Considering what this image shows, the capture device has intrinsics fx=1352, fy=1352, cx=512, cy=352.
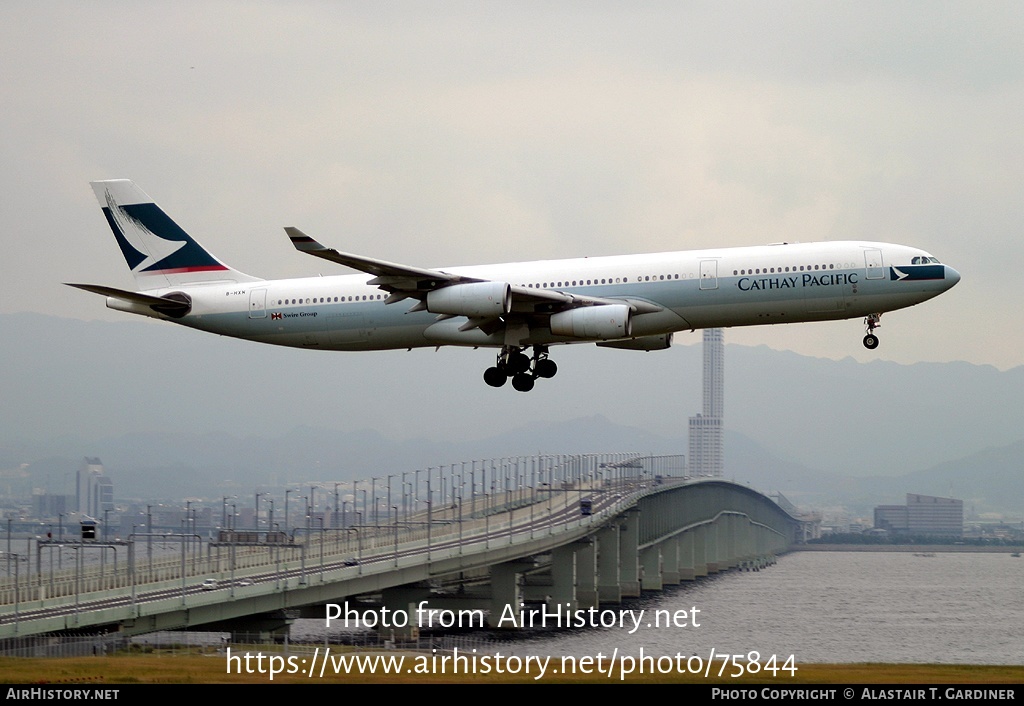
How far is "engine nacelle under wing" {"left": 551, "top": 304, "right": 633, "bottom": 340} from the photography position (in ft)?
204

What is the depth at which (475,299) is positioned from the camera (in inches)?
2466

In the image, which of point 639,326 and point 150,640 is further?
point 150,640

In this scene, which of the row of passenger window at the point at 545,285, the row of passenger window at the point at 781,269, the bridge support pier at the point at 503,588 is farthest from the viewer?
the bridge support pier at the point at 503,588

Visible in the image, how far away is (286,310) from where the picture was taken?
71000mm

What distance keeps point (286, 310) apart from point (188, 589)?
76.4ft

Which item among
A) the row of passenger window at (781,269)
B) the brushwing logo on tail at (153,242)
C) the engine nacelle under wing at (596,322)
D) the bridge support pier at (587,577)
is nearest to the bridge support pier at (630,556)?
the bridge support pier at (587,577)

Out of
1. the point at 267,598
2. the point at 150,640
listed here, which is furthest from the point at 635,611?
the point at 150,640

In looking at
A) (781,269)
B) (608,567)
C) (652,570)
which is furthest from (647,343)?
(652,570)

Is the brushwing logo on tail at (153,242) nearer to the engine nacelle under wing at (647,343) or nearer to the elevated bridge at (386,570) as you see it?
the elevated bridge at (386,570)

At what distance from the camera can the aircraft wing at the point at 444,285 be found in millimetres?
62281

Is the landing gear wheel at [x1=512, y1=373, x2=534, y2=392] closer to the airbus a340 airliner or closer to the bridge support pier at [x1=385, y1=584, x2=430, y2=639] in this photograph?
the airbus a340 airliner

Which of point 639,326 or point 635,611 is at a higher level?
point 639,326

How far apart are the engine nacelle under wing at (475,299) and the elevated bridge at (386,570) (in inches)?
987

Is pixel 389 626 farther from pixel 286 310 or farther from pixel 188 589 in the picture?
pixel 286 310
